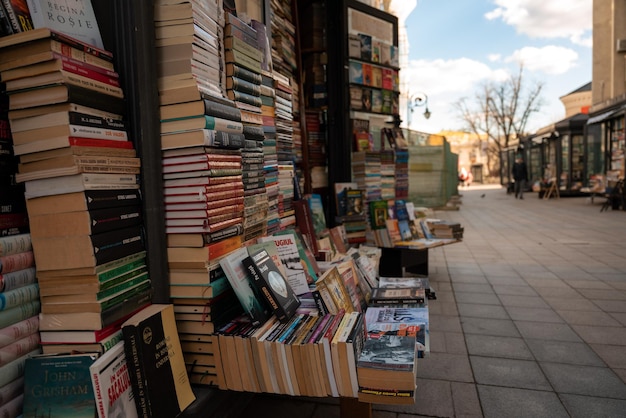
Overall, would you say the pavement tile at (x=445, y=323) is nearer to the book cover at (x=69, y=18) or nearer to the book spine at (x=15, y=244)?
the book spine at (x=15, y=244)

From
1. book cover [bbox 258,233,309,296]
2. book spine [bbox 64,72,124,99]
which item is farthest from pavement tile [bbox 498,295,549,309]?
book spine [bbox 64,72,124,99]

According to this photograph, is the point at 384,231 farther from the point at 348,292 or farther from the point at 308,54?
the point at 348,292

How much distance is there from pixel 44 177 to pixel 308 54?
3777 millimetres

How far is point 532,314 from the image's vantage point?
3.96 meters

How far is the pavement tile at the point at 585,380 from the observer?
102 inches

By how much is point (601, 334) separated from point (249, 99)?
324 cm

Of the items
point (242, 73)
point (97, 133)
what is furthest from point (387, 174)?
point (97, 133)

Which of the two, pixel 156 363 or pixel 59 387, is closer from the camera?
pixel 59 387

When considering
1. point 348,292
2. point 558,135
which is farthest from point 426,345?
point 558,135

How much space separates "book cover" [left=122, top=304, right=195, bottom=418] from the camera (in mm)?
1549

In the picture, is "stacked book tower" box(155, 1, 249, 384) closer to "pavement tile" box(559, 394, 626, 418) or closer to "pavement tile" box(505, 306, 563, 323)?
"pavement tile" box(559, 394, 626, 418)

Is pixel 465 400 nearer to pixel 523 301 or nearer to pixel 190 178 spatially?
pixel 190 178

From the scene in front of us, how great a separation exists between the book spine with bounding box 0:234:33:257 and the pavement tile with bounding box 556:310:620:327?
13.0 feet

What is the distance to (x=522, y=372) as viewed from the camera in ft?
9.36
